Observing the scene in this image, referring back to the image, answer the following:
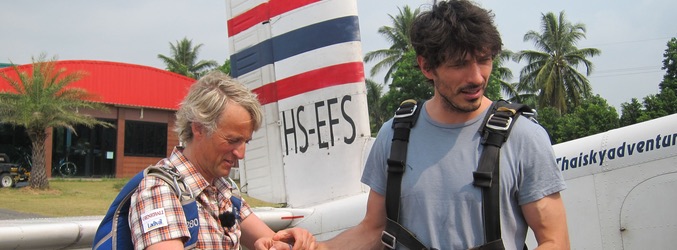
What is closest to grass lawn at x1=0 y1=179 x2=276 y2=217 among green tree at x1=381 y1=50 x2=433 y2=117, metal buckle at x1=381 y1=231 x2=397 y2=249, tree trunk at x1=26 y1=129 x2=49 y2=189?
tree trunk at x1=26 y1=129 x2=49 y2=189

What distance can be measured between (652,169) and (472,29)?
204 cm

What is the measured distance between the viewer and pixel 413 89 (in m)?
29.2

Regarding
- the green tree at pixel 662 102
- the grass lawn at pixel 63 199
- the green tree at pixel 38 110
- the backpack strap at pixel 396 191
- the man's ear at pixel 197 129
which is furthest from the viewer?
the green tree at pixel 662 102

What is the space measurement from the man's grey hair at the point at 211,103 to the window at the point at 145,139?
860 inches

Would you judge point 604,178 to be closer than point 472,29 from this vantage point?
No

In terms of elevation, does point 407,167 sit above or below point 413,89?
below

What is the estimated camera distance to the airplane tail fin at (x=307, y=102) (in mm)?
5117

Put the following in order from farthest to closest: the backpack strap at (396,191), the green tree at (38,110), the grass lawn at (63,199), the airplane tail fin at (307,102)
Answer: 1. the green tree at (38,110)
2. the grass lawn at (63,199)
3. the airplane tail fin at (307,102)
4. the backpack strap at (396,191)

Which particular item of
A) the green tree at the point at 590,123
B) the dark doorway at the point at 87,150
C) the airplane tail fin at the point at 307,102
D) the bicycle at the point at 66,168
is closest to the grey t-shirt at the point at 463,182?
the airplane tail fin at the point at 307,102

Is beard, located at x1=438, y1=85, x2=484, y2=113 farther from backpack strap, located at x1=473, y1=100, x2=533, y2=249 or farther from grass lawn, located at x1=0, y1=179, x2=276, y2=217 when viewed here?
grass lawn, located at x1=0, y1=179, x2=276, y2=217

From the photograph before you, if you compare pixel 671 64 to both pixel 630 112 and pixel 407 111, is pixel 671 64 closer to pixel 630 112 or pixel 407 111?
pixel 630 112

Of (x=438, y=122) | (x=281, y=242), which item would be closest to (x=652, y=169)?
(x=438, y=122)

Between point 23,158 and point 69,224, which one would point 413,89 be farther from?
point 69,224

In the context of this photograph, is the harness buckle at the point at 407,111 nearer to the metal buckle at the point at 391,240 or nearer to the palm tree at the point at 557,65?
the metal buckle at the point at 391,240
